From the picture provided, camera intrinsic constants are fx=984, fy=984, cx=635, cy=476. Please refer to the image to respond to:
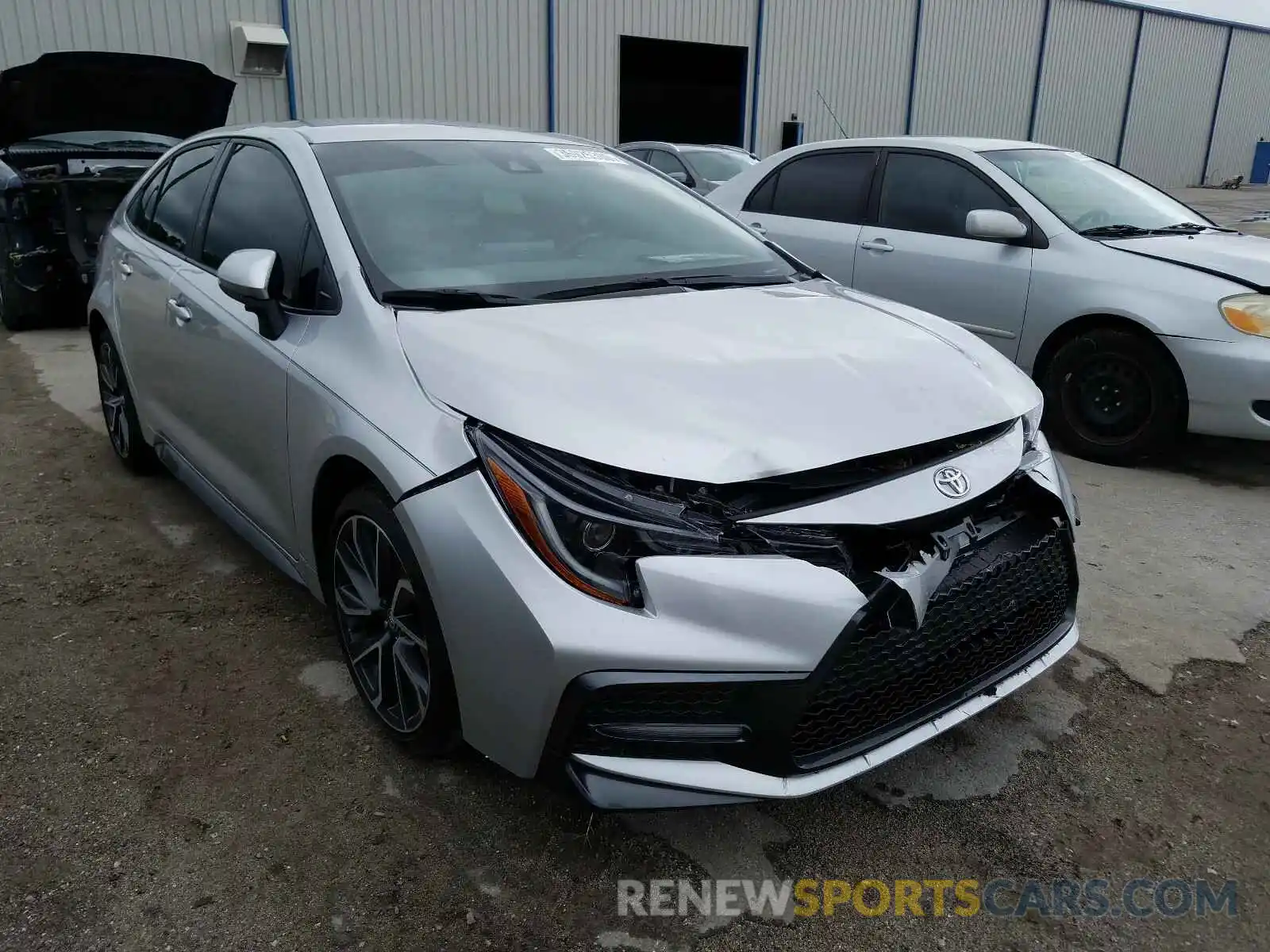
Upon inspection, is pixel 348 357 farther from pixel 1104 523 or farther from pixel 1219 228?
pixel 1219 228

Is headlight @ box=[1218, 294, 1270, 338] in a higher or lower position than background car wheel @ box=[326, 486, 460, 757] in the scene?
higher

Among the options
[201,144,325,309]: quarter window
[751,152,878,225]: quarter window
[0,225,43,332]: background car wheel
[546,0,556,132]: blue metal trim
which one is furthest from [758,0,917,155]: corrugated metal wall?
[201,144,325,309]: quarter window

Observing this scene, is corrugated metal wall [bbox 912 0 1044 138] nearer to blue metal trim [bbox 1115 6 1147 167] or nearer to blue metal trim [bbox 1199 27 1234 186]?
blue metal trim [bbox 1115 6 1147 167]

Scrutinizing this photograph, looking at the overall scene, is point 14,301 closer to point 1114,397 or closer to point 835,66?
point 1114,397

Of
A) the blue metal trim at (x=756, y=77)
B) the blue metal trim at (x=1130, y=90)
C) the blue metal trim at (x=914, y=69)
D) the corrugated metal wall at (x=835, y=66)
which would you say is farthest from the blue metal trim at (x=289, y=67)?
the blue metal trim at (x=1130, y=90)

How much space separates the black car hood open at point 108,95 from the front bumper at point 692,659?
6323 mm

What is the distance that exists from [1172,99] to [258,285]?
30.2 meters

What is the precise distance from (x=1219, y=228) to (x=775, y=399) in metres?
4.44

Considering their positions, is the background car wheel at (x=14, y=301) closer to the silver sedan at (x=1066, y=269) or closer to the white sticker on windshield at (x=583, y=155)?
the silver sedan at (x=1066, y=269)

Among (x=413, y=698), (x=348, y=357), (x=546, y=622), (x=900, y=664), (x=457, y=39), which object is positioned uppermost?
(x=457, y=39)

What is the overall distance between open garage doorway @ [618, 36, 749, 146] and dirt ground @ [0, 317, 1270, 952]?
68.7 ft

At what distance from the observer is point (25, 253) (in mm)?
7434

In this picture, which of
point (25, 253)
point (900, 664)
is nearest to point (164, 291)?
point (900, 664)

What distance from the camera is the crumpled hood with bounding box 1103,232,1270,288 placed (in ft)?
14.7
